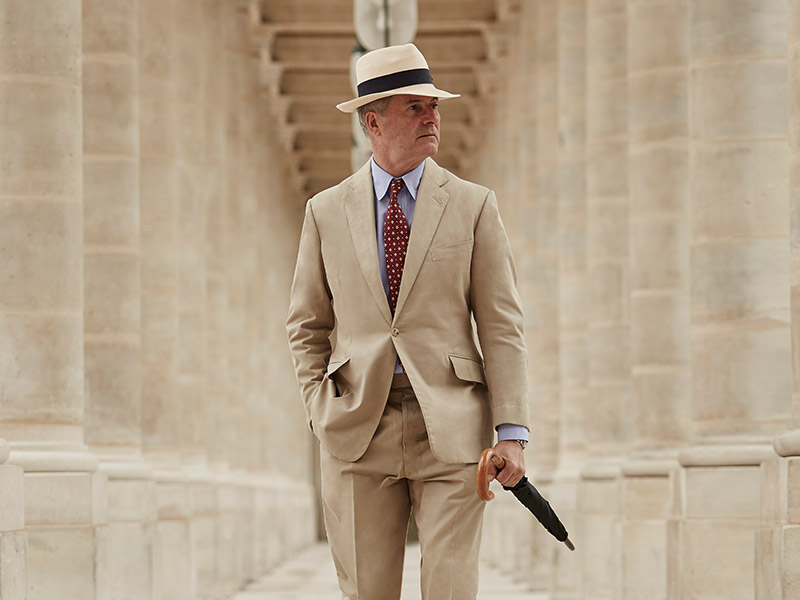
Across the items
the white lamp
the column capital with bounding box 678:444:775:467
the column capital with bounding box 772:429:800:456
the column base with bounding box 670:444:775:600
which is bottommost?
the column base with bounding box 670:444:775:600

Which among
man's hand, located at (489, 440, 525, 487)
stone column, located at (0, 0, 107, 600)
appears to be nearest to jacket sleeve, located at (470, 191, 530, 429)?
man's hand, located at (489, 440, 525, 487)

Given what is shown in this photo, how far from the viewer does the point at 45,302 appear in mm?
11875

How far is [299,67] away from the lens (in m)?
37.4

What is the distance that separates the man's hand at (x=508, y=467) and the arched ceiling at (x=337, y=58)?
24183mm

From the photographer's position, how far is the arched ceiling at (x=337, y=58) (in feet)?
111

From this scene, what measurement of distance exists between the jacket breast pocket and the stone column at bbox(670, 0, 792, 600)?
246 inches

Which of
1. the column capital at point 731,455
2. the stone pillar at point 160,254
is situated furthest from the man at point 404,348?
the stone pillar at point 160,254

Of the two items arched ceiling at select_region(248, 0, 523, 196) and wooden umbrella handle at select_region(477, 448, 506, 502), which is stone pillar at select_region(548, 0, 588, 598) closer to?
arched ceiling at select_region(248, 0, 523, 196)

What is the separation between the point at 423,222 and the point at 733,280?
6648mm

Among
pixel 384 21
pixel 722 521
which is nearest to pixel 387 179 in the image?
pixel 722 521

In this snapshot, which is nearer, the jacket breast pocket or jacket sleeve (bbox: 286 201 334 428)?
the jacket breast pocket

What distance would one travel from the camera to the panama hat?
6.23 meters

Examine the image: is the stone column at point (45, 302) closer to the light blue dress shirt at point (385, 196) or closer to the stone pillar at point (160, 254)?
the stone pillar at point (160, 254)

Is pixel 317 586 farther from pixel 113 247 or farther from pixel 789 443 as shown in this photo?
pixel 789 443
